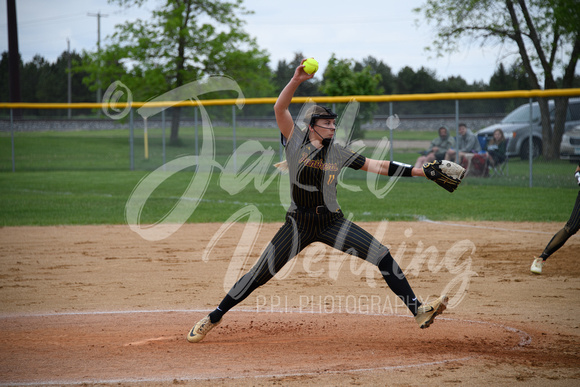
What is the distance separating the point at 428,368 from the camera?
166 inches

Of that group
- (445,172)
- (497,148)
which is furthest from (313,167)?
(497,148)

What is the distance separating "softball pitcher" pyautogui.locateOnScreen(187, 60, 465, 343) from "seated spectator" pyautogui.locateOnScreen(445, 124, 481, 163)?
12925mm

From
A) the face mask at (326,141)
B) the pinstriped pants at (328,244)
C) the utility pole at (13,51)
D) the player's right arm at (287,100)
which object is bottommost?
the pinstriped pants at (328,244)

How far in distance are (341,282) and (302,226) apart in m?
2.65

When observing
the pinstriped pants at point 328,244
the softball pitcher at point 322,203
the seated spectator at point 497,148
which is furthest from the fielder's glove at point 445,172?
the seated spectator at point 497,148

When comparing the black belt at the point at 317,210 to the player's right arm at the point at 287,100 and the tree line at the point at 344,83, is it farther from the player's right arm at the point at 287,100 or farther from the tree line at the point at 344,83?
the tree line at the point at 344,83

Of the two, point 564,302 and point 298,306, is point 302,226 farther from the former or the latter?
point 564,302

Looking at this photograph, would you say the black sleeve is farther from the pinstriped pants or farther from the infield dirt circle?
the infield dirt circle

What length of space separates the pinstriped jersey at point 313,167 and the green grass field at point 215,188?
7195 millimetres

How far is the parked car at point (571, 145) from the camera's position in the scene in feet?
53.3

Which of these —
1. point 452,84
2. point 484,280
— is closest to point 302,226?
point 484,280

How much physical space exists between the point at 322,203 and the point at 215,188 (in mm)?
14167

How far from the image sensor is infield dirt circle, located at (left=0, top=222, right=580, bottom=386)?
4227 mm

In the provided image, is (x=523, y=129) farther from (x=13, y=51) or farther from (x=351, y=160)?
(x=13, y=51)
